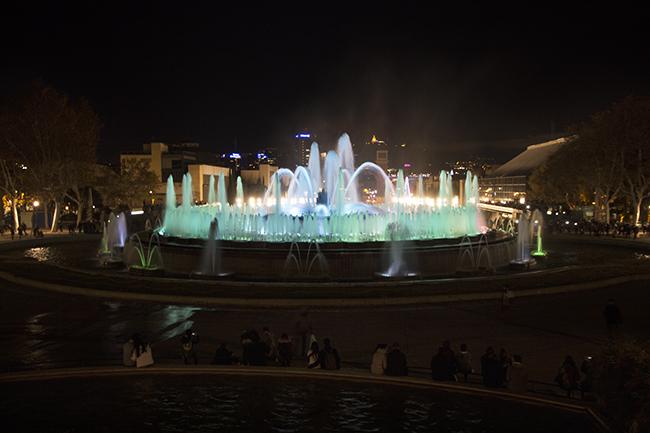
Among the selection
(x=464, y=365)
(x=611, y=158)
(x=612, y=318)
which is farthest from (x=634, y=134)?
(x=464, y=365)

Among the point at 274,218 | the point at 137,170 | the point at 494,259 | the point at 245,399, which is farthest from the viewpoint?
the point at 137,170

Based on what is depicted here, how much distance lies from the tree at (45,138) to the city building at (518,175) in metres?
58.3

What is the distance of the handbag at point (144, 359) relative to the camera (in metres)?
12.2

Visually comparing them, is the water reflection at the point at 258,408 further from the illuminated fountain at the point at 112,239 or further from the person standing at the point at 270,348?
the illuminated fountain at the point at 112,239

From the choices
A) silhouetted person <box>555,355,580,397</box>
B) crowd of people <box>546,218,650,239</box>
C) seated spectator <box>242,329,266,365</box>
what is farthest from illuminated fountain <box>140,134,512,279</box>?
crowd of people <box>546,218,650,239</box>

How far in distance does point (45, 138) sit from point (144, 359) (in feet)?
136

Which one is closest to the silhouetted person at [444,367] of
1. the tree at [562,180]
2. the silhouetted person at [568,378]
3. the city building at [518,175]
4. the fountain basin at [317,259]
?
the silhouetted person at [568,378]

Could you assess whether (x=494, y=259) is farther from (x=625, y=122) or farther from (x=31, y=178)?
(x=31, y=178)

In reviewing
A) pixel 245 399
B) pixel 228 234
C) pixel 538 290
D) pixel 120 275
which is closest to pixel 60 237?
pixel 228 234

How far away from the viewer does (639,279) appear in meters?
24.5

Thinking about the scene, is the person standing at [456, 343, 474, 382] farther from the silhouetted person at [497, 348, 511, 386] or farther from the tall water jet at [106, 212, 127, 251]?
the tall water jet at [106, 212, 127, 251]

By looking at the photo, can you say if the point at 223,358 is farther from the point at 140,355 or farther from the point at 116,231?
the point at 116,231

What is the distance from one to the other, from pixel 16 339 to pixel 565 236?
3938cm

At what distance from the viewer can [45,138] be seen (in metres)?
48.7
